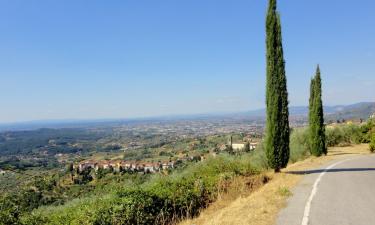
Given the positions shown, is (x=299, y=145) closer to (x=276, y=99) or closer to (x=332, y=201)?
(x=276, y=99)

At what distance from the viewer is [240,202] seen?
1047 cm

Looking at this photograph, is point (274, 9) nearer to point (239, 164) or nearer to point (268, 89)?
point (268, 89)

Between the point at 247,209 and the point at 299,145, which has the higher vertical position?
the point at 247,209

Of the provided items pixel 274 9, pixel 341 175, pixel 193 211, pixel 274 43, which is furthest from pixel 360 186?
pixel 274 9

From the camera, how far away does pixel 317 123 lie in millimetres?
27469

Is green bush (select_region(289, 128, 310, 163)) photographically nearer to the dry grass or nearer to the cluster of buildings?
the cluster of buildings

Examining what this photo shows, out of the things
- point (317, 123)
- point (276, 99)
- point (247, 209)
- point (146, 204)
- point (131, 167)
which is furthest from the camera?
point (131, 167)

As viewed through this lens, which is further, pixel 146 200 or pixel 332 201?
pixel 332 201

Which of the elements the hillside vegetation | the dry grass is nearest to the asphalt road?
the dry grass

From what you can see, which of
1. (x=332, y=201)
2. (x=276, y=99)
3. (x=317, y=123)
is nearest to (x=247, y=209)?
(x=332, y=201)

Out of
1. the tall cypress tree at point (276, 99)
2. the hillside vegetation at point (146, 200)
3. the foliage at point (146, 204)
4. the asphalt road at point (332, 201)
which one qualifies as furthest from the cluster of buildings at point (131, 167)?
the foliage at point (146, 204)

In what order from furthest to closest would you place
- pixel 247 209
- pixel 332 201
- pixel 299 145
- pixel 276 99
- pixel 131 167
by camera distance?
pixel 131 167 → pixel 299 145 → pixel 276 99 → pixel 332 201 → pixel 247 209

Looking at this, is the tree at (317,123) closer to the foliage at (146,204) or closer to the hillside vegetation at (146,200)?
the hillside vegetation at (146,200)

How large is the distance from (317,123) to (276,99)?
1196 cm
